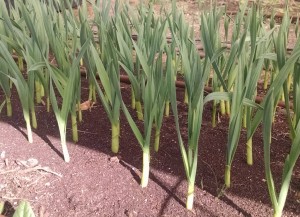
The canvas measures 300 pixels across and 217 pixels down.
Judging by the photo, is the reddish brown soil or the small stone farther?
the small stone

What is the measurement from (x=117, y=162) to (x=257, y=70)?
0.54 metres

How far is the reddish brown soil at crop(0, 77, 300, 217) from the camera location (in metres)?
1.10

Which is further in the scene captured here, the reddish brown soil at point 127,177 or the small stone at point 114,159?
the small stone at point 114,159

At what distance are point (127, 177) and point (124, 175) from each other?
1cm

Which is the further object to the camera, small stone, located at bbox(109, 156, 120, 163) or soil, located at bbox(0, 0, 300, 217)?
small stone, located at bbox(109, 156, 120, 163)

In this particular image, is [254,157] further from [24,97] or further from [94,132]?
[24,97]

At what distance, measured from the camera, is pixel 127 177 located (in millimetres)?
1225

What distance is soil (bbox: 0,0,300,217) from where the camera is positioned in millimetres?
1102

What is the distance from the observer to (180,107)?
65.5 inches

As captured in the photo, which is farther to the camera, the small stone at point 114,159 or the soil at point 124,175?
the small stone at point 114,159

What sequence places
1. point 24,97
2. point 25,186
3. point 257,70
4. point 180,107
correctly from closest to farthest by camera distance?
1. point 257,70
2. point 25,186
3. point 24,97
4. point 180,107

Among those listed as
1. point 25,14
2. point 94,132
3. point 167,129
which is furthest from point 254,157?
point 25,14

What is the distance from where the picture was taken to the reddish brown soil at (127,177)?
1102 millimetres

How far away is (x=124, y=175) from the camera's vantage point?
4.05ft
